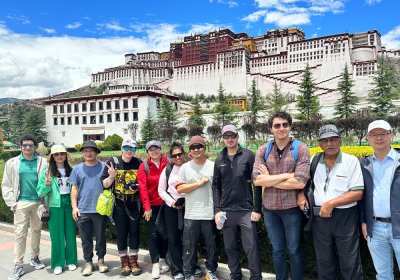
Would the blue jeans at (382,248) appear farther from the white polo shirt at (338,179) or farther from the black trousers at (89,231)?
the black trousers at (89,231)

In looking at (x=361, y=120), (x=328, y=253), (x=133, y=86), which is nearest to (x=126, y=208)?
(x=328, y=253)

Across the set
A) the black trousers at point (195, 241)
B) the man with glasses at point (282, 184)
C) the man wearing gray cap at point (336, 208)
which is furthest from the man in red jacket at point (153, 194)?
the man wearing gray cap at point (336, 208)

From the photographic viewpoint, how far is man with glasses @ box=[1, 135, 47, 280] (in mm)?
4875

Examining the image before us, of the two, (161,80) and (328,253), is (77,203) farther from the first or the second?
(161,80)

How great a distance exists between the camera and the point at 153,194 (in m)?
4.57

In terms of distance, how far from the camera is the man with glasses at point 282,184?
349cm

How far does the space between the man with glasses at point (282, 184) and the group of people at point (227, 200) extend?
0.4 inches

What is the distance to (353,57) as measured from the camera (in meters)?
68.8

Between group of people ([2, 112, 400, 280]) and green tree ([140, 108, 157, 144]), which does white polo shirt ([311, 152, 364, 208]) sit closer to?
group of people ([2, 112, 400, 280])

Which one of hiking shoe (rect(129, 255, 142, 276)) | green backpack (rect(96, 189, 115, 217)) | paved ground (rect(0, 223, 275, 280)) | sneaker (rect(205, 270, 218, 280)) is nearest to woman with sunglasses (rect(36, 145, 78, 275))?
paved ground (rect(0, 223, 275, 280))

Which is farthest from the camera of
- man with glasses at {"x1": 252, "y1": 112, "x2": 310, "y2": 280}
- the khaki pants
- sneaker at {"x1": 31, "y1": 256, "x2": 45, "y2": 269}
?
sneaker at {"x1": 31, "y1": 256, "x2": 45, "y2": 269}

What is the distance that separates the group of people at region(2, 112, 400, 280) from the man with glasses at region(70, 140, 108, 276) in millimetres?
14

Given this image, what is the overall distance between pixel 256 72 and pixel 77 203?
7577cm

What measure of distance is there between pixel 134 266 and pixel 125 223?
1.95 feet
